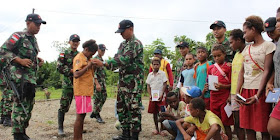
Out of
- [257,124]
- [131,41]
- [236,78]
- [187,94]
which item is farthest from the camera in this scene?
[131,41]

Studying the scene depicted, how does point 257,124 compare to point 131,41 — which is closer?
point 257,124

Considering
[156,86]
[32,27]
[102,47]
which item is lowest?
[156,86]

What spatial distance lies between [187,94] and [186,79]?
3.39 ft

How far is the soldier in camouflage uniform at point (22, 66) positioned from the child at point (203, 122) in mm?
2618

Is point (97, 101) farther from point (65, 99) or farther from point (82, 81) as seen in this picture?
point (82, 81)

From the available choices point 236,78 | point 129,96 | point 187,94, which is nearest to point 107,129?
point 129,96

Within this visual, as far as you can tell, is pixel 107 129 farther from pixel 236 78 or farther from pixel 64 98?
pixel 236 78

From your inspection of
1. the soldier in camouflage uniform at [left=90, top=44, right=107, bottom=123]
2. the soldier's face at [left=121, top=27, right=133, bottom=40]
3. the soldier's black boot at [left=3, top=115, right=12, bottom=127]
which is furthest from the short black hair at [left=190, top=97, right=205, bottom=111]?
the soldier's black boot at [left=3, top=115, right=12, bottom=127]

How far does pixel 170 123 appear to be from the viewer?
408cm

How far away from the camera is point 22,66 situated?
4.19 metres

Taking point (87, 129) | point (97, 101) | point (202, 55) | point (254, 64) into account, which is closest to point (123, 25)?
point (202, 55)

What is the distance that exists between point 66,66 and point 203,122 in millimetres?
3076

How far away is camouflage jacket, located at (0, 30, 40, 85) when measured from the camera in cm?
407

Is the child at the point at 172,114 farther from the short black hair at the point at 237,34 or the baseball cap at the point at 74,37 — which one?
the baseball cap at the point at 74,37
